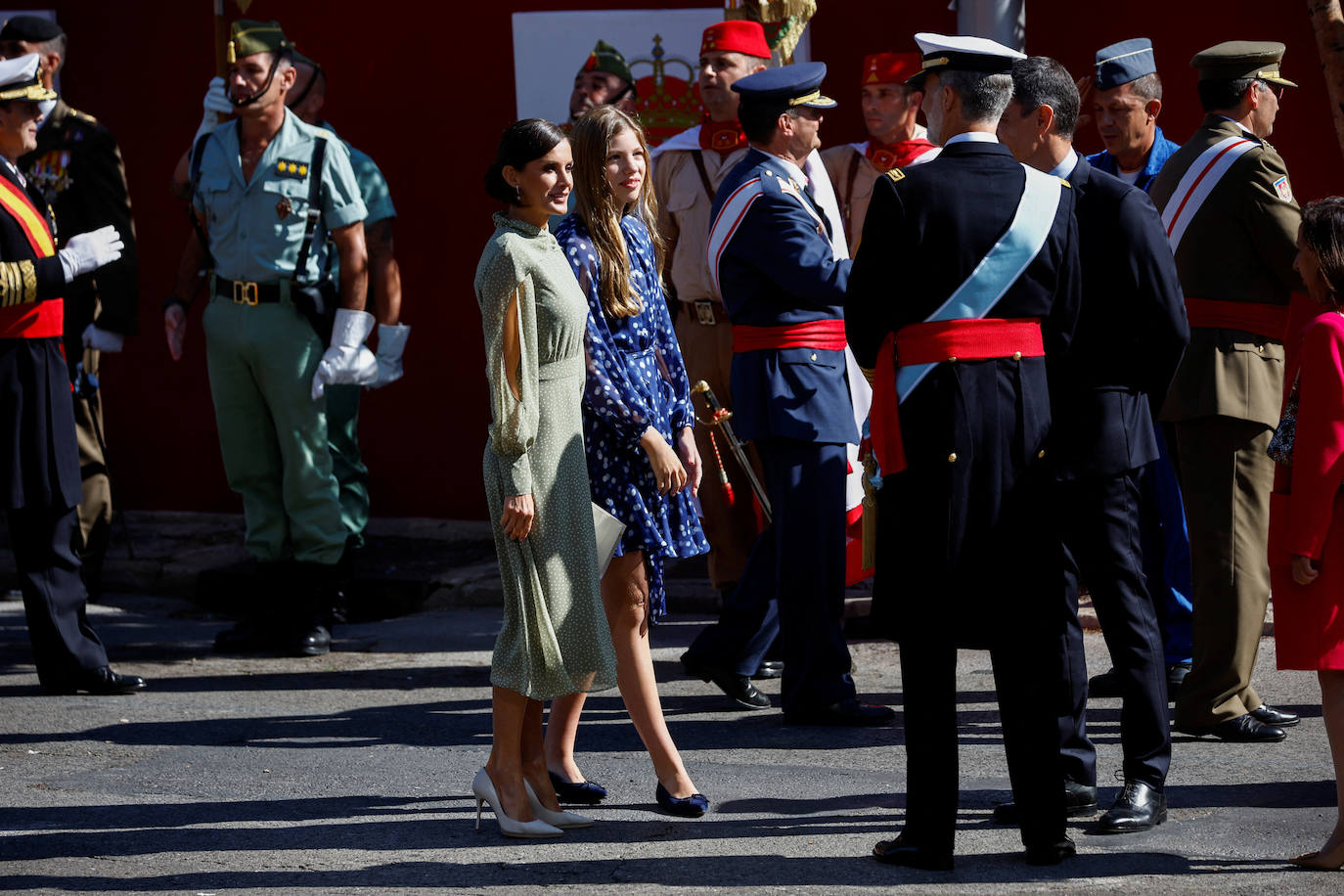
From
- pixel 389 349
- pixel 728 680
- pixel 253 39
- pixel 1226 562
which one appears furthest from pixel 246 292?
pixel 1226 562

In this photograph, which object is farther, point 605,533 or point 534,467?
point 605,533

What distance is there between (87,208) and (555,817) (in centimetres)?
413

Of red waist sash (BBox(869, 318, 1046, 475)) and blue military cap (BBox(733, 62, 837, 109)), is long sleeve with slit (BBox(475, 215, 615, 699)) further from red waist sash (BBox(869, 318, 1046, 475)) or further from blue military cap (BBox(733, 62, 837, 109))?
blue military cap (BBox(733, 62, 837, 109))

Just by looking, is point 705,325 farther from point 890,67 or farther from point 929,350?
point 929,350

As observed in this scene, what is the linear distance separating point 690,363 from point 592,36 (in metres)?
2.35

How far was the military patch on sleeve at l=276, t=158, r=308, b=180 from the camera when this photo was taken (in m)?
6.91

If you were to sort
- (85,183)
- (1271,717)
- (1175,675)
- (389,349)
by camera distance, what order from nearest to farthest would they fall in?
(1271,717) < (1175,675) < (389,349) < (85,183)

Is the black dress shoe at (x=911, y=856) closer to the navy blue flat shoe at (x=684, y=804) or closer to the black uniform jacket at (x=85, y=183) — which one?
the navy blue flat shoe at (x=684, y=804)

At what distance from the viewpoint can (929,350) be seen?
167 inches

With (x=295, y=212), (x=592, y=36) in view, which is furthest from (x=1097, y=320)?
(x=592, y=36)

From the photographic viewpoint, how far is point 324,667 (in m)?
6.85

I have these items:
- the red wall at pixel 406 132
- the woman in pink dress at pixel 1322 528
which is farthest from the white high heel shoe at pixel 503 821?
the red wall at pixel 406 132

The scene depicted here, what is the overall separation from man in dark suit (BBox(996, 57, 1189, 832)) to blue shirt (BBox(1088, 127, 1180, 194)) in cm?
158

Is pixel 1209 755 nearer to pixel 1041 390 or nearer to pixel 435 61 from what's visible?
pixel 1041 390
